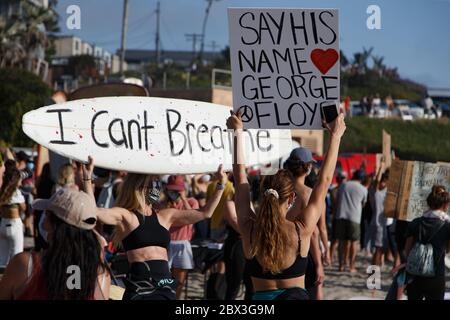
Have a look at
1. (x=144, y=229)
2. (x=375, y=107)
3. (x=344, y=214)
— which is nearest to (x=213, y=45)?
(x=375, y=107)

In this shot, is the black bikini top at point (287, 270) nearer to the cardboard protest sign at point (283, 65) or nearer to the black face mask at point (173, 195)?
the cardboard protest sign at point (283, 65)

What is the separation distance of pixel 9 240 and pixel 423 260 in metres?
4.73

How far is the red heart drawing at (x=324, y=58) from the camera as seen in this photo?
516 cm

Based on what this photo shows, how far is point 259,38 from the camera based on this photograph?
524 centimetres

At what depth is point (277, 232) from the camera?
4699 mm

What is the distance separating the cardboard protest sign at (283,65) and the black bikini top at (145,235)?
37.9 inches

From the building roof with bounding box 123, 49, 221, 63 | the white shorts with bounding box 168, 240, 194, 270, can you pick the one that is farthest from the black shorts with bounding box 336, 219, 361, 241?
the building roof with bounding box 123, 49, 221, 63

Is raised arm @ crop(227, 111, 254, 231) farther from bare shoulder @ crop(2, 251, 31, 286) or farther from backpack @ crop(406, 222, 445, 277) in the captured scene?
backpack @ crop(406, 222, 445, 277)

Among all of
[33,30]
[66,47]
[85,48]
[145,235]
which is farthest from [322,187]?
[85,48]

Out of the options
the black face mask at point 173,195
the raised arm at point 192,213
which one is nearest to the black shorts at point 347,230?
the black face mask at point 173,195

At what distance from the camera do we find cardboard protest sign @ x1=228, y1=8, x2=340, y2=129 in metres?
5.17

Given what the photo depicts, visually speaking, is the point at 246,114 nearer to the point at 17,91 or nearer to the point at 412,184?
the point at 412,184
